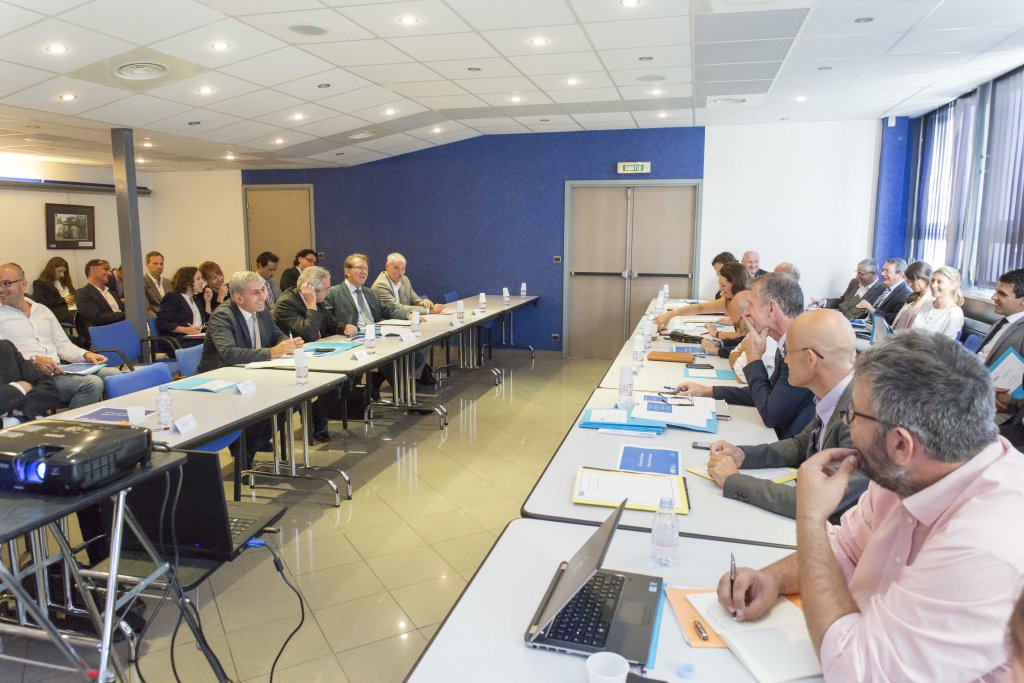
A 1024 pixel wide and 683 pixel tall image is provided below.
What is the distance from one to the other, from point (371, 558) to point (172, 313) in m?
4.80

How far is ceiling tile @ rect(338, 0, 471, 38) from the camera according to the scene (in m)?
4.30

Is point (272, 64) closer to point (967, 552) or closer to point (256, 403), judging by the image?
point (256, 403)

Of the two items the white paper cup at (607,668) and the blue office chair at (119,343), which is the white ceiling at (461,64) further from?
the white paper cup at (607,668)

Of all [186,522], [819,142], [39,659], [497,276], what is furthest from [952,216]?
[39,659]

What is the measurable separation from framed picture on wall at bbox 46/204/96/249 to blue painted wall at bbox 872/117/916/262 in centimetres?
1172

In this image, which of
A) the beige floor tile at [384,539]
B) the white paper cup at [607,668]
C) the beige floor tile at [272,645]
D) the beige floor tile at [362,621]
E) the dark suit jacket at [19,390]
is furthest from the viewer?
the dark suit jacket at [19,390]

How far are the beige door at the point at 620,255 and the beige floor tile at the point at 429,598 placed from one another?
Result: 6701 millimetres

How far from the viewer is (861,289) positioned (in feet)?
27.4

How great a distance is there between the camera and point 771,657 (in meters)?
1.38

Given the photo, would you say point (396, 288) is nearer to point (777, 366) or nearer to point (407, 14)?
point (407, 14)

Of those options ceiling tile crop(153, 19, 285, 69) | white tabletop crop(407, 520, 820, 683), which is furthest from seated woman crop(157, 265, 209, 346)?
white tabletop crop(407, 520, 820, 683)

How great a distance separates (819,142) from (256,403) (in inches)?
312

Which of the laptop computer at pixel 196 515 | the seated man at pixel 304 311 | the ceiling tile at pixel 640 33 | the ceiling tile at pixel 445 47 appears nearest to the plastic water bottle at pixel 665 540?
the laptop computer at pixel 196 515

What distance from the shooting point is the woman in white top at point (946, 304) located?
5863 mm
